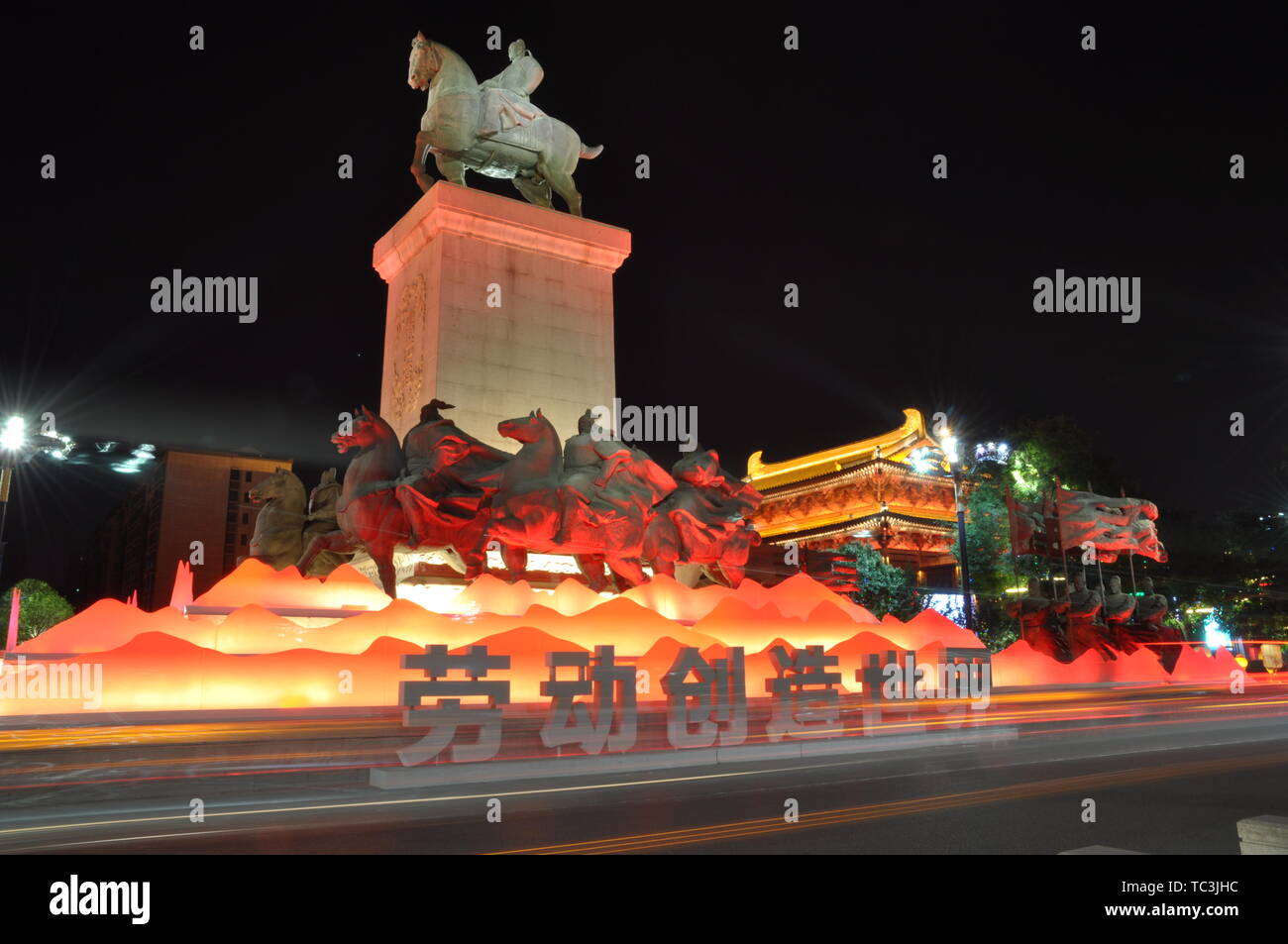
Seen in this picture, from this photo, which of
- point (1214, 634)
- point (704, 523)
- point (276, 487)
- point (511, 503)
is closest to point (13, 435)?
point (276, 487)

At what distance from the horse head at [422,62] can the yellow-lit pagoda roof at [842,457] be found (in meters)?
25.0

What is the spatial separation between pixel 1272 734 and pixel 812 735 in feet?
21.7

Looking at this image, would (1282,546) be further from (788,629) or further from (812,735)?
(812,735)

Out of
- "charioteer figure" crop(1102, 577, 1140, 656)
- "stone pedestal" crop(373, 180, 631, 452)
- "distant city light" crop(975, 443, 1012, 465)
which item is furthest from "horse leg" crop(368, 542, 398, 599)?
"distant city light" crop(975, 443, 1012, 465)

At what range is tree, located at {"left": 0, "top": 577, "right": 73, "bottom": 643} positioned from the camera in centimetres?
2092

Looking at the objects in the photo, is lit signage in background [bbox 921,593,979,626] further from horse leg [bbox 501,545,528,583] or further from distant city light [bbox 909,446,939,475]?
horse leg [bbox 501,545,528,583]

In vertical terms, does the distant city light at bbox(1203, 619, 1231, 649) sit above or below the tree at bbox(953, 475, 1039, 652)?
below

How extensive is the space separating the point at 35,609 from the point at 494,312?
41.9 ft

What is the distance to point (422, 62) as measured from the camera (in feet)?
52.2

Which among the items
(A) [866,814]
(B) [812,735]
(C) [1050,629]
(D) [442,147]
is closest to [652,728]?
(B) [812,735]

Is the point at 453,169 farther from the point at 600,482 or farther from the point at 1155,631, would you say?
the point at 1155,631

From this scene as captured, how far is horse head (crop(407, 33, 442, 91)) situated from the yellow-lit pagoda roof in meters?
25.0

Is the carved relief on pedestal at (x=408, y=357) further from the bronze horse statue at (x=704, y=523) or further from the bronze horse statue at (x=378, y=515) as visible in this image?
the bronze horse statue at (x=704, y=523)

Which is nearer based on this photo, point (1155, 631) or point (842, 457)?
point (1155, 631)
